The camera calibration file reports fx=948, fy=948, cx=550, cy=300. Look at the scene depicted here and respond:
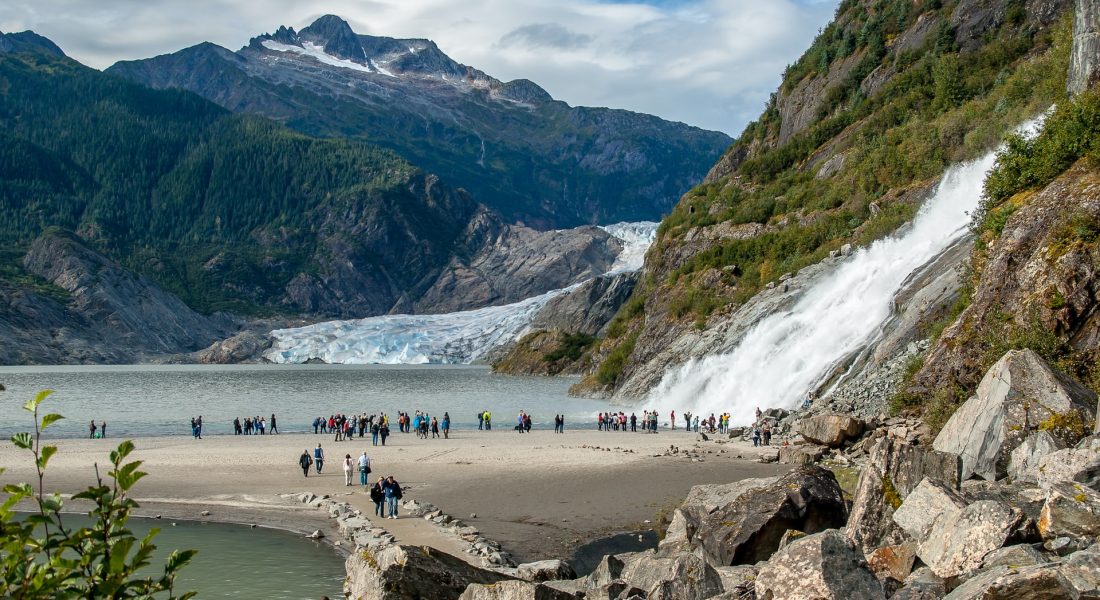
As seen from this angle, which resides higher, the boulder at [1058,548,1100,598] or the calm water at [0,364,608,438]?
the boulder at [1058,548,1100,598]

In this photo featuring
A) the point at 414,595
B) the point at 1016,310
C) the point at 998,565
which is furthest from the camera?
the point at 1016,310

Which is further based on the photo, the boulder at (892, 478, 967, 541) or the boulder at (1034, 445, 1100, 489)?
the boulder at (1034, 445, 1100, 489)

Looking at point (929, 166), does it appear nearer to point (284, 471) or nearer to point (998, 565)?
point (284, 471)

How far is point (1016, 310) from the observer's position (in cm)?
2756

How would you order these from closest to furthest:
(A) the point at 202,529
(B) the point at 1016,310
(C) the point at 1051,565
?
(C) the point at 1051,565 → (A) the point at 202,529 → (B) the point at 1016,310

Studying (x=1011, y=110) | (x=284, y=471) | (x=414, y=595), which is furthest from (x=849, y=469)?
(x=1011, y=110)

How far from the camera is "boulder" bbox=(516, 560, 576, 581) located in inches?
687

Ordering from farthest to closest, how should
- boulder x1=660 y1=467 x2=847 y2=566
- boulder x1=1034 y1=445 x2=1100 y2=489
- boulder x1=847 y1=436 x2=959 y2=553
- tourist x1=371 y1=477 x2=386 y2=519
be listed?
1. tourist x1=371 y1=477 x2=386 y2=519
2. boulder x1=660 y1=467 x2=847 y2=566
3. boulder x1=847 y1=436 x2=959 y2=553
4. boulder x1=1034 y1=445 x2=1100 y2=489

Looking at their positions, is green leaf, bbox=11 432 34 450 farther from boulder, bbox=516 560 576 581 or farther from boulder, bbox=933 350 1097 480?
boulder, bbox=933 350 1097 480

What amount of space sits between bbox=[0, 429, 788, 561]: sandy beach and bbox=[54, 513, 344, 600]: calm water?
1.32 m

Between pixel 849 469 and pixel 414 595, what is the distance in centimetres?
1789

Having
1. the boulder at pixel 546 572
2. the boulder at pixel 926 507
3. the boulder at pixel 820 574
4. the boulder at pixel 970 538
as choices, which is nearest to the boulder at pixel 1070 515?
the boulder at pixel 970 538

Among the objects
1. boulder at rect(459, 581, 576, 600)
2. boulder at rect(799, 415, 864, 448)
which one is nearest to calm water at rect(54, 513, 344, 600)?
boulder at rect(459, 581, 576, 600)

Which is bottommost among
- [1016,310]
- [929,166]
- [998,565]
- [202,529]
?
[202,529]
